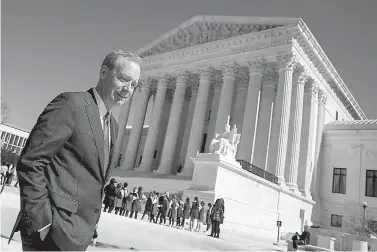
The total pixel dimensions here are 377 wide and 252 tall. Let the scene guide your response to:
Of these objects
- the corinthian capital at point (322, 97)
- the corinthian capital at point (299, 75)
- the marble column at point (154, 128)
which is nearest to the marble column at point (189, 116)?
the marble column at point (154, 128)

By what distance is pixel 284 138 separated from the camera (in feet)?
91.2

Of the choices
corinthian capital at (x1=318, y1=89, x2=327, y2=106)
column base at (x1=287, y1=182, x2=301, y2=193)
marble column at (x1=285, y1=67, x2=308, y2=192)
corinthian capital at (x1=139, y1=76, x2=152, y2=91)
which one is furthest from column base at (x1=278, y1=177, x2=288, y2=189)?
corinthian capital at (x1=139, y1=76, x2=152, y2=91)

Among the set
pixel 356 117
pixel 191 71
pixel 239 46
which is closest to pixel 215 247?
pixel 239 46

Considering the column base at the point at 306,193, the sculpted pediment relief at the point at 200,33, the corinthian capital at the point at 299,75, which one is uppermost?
the sculpted pediment relief at the point at 200,33

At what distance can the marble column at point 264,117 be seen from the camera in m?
32.1

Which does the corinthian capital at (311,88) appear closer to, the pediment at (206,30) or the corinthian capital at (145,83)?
the pediment at (206,30)

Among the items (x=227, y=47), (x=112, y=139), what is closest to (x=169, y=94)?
(x=227, y=47)

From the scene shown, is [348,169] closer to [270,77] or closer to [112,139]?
[270,77]

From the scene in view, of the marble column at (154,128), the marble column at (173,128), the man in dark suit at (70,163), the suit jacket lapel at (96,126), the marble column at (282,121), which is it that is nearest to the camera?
the man in dark suit at (70,163)

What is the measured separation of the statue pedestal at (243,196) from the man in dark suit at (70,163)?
17.5 metres

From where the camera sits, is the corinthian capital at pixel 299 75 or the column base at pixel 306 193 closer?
the column base at pixel 306 193

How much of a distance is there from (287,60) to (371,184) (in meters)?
15.6

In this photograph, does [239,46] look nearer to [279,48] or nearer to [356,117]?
[279,48]

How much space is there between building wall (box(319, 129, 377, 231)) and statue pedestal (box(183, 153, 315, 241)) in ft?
25.4
